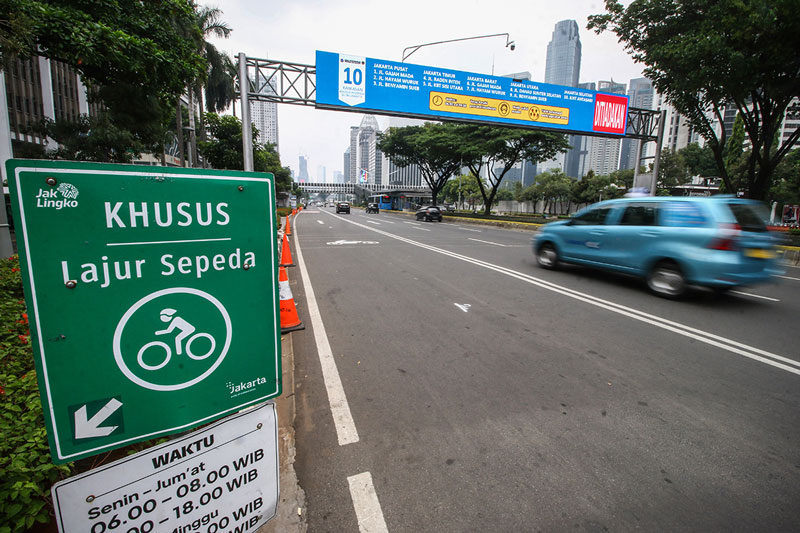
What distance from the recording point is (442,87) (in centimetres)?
1580

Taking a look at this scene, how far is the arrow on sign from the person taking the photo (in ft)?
3.63

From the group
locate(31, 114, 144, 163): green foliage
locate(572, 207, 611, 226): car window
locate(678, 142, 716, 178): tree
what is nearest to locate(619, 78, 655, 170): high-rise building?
locate(678, 142, 716, 178): tree

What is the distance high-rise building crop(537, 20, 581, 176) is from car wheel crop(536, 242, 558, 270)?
142 meters

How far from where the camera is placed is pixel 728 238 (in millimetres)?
5641

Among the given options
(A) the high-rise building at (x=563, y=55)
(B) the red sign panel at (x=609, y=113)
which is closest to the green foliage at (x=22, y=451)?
(B) the red sign panel at (x=609, y=113)

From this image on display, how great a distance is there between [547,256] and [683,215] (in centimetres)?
311

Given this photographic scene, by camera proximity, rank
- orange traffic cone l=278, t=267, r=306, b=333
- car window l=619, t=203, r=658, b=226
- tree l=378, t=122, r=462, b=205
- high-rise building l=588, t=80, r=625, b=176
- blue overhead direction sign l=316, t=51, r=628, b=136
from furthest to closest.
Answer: high-rise building l=588, t=80, r=625, b=176 < tree l=378, t=122, r=462, b=205 < blue overhead direction sign l=316, t=51, r=628, b=136 < car window l=619, t=203, r=658, b=226 < orange traffic cone l=278, t=267, r=306, b=333

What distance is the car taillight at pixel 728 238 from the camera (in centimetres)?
562

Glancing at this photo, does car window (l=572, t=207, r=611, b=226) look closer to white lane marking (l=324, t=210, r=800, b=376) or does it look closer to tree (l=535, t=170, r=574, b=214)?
white lane marking (l=324, t=210, r=800, b=376)

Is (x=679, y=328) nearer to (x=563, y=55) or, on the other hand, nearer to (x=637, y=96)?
(x=637, y=96)

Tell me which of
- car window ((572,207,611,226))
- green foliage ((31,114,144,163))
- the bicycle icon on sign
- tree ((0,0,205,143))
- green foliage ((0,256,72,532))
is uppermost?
tree ((0,0,205,143))

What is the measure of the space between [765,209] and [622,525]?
644 centimetres

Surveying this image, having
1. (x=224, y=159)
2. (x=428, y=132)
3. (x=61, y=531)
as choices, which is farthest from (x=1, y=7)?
(x=428, y=132)

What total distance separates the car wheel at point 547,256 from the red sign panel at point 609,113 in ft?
38.7
